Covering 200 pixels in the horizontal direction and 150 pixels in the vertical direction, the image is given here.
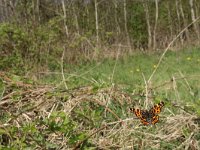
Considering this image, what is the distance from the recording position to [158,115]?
8.95 ft

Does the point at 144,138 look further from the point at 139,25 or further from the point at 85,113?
the point at 139,25

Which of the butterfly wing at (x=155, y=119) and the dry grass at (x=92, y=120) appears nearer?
the dry grass at (x=92, y=120)

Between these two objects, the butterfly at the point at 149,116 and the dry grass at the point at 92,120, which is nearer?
the dry grass at the point at 92,120

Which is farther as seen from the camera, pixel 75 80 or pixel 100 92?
pixel 75 80

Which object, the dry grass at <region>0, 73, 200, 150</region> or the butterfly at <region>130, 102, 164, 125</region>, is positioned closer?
the dry grass at <region>0, 73, 200, 150</region>

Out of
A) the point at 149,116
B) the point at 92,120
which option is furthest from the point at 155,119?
the point at 92,120

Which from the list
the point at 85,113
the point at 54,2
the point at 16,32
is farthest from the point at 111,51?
the point at 85,113

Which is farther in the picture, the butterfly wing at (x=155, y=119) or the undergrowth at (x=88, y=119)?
the butterfly wing at (x=155, y=119)

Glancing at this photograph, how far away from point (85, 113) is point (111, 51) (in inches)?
458

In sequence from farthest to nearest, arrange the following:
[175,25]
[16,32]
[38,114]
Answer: [175,25] → [16,32] → [38,114]

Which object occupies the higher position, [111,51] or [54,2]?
[54,2]

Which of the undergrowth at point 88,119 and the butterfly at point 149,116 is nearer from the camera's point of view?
the undergrowth at point 88,119

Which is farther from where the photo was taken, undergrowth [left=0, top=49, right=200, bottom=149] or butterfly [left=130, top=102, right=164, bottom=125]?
butterfly [left=130, top=102, right=164, bottom=125]

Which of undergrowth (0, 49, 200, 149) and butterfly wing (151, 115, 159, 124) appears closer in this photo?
undergrowth (0, 49, 200, 149)
